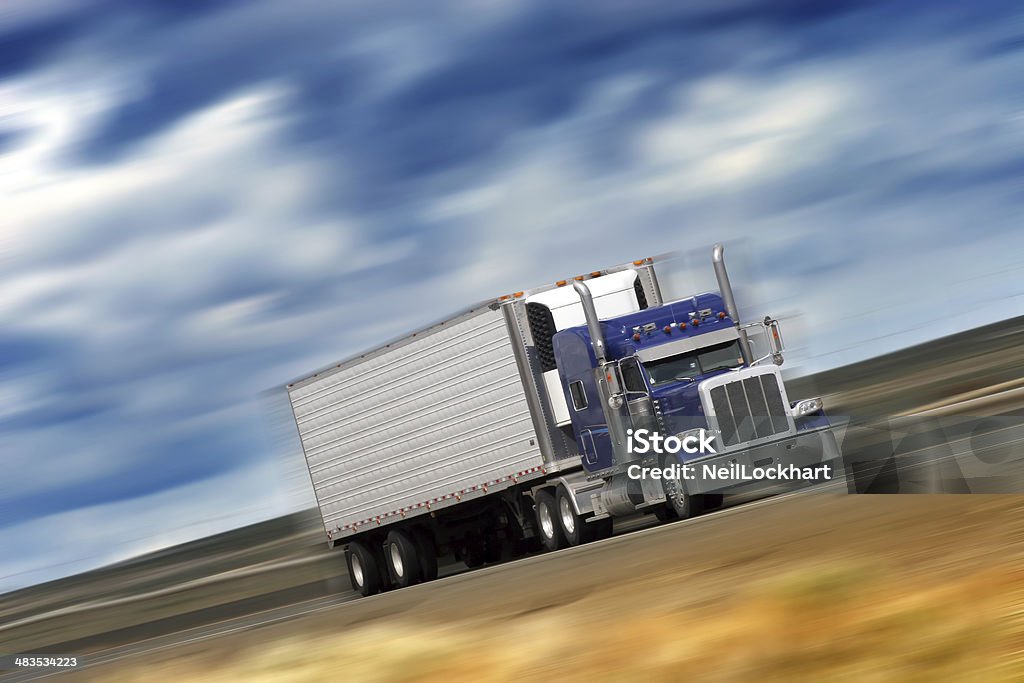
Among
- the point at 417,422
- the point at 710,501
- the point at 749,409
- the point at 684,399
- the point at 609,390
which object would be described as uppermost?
the point at 417,422

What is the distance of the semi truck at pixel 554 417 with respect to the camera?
21.3m

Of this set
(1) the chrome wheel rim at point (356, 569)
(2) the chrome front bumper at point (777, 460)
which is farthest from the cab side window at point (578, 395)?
(1) the chrome wheel rim at point (356, 569)

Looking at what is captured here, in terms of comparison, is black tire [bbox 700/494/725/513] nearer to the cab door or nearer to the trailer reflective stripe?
the cab door

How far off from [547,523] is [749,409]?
174 inches

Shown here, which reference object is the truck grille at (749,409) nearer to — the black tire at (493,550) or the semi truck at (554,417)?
the semi truck at (554,417)

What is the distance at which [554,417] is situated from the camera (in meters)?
23.4

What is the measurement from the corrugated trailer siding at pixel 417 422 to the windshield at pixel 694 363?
265 cm

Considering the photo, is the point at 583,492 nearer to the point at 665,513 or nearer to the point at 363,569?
the point at 665,513

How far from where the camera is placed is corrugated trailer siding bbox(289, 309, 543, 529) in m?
24.1

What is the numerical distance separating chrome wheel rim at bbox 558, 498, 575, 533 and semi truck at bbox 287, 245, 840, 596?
0.04 metres

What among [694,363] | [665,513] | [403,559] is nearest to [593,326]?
[694,363]

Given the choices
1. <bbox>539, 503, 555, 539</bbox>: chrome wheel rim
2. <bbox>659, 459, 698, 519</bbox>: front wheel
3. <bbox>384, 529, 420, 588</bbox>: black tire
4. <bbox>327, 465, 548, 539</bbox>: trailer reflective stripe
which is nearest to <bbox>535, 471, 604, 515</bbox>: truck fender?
<bbox>327, 465, 548, 539</bbox>: trailer reflective stripe

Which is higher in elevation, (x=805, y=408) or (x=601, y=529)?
(x=805, y=408)

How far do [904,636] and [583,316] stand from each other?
51.9 ft
